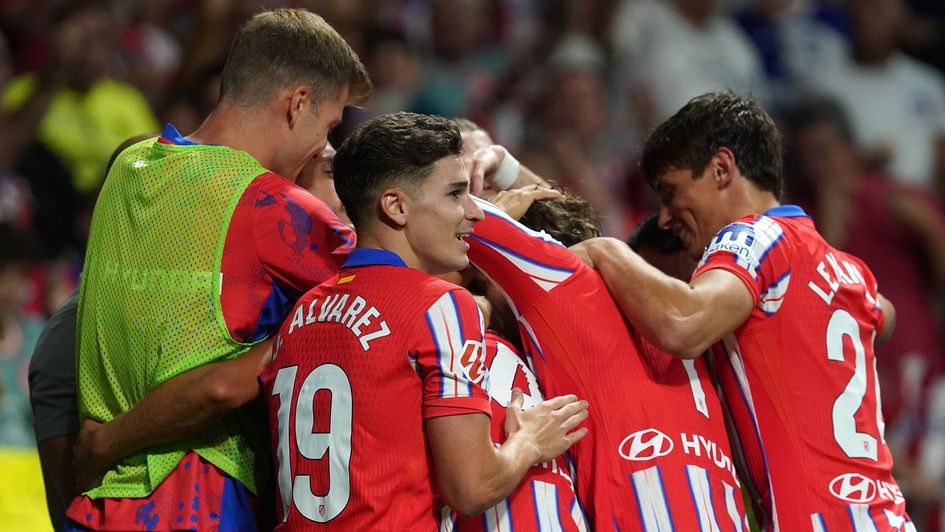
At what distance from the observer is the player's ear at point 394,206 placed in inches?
135

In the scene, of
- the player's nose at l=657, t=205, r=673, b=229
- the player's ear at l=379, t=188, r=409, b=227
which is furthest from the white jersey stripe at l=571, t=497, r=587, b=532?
the player's nose at l=657, t=205, r=673, b=229

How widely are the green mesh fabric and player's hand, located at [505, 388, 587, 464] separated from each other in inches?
33.0

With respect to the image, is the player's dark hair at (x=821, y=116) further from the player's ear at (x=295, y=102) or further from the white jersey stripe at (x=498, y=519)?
the white jersey stripe at (x=498, y=519)

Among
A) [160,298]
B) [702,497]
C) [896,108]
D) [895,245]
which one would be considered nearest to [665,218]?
[702,497]

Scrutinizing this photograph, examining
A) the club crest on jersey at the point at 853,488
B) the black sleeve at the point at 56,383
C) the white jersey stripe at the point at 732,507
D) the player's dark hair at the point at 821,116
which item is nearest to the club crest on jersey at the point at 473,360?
the white jersey stripe at the point at 732,507

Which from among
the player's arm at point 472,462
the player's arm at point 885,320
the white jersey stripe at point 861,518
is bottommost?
the white jersey stripe at point 861,518

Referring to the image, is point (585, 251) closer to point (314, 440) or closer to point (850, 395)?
point (850, 395)

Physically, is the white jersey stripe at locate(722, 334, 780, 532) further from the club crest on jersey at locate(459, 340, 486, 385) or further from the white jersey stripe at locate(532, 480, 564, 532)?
the club crest on jersey at locate(459, 340, 486, 385)

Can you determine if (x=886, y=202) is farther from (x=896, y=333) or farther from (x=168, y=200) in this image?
(x=168, y=200)

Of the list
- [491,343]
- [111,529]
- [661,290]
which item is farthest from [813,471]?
[111,529]

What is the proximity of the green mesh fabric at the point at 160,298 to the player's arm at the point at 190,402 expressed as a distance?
0.04 meters

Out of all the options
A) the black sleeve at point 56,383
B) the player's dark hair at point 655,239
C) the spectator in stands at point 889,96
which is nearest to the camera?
the black sleeve at point 56,383

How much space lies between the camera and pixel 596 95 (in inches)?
391

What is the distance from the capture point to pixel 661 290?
3725 millimetres
